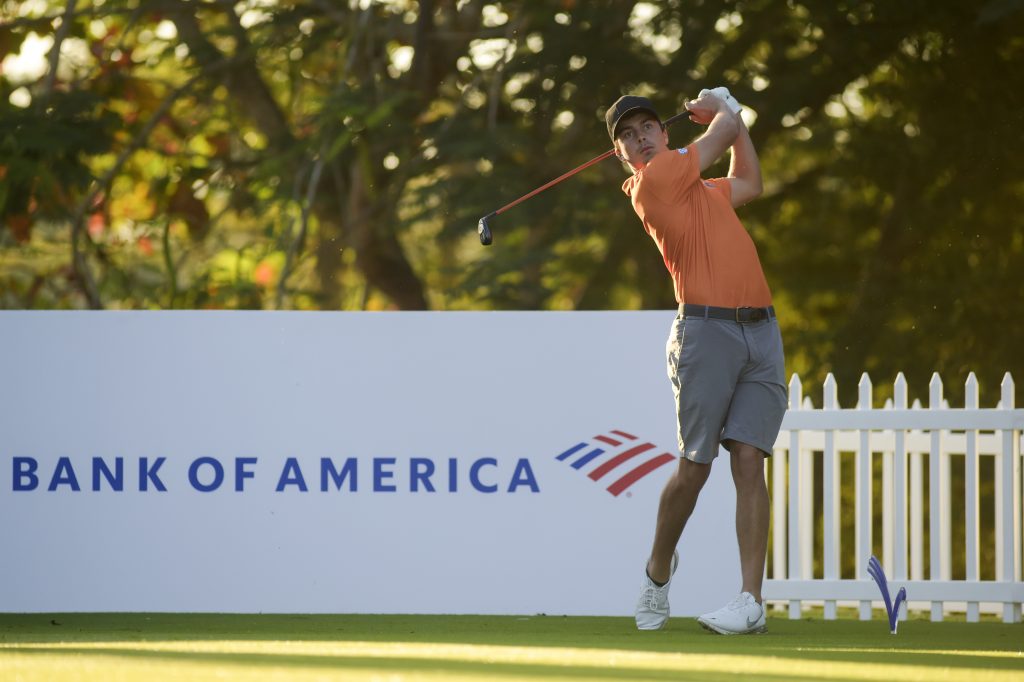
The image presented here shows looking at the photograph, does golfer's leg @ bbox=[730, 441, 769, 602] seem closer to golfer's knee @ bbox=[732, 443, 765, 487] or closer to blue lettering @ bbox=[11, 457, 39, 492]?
golfer's knee @ bbox=[732, 443, 765, 487]

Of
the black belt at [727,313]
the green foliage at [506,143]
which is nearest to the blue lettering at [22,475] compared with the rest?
the black belt at [727,313]

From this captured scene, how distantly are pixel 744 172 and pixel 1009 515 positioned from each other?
1.82 metres

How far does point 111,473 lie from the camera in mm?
5590

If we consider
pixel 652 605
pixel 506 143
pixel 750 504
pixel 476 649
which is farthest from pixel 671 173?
pixel 506 143

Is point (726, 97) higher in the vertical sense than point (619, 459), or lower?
higher

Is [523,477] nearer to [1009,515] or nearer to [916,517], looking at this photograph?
[916,517]

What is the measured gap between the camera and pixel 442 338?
18.4 ft

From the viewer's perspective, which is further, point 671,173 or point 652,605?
point 652,605

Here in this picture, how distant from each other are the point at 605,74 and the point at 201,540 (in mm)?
5469

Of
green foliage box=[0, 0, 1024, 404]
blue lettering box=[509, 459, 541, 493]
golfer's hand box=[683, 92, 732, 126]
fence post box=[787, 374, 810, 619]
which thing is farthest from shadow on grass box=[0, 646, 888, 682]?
green foliage box=[0, 0, 1024, 404]

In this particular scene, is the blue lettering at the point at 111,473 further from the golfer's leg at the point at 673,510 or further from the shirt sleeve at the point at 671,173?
the shirt sleeve at the point at 671,173

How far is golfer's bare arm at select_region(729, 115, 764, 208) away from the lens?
16.1 ft

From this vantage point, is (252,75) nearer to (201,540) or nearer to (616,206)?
(616,206)

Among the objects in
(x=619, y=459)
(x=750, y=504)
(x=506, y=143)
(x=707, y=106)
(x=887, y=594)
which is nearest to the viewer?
(x=750, y=504)
